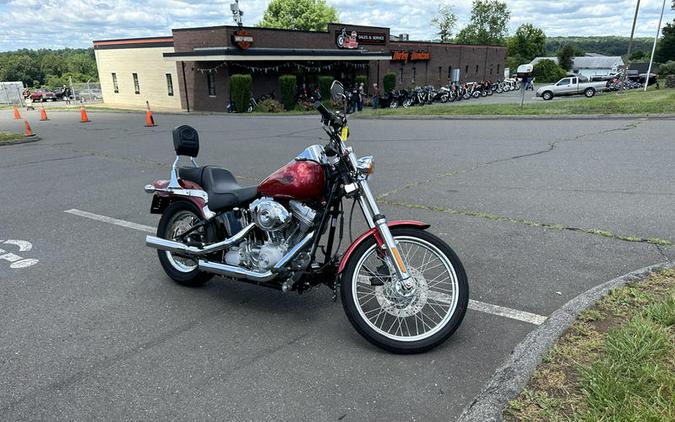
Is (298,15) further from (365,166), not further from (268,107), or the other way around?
(365,166)

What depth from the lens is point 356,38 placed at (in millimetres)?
38688

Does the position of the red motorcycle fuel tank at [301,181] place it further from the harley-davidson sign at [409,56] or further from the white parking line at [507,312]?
the harley-davidson sign at [409,56]

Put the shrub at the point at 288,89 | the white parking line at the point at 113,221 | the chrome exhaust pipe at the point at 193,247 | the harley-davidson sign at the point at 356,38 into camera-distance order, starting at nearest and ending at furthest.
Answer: the chrome exhaust pipe at the point at 193,247 → the white parking line at the point at 113,221 → the shrub at the point at 288,89 → the harley-davidson sign at the point at 356,38

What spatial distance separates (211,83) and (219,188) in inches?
1210

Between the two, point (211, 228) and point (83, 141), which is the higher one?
point (211, 228)

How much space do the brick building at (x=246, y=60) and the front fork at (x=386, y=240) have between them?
28570mm

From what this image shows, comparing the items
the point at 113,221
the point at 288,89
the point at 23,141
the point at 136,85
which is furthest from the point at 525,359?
the point at 136,85

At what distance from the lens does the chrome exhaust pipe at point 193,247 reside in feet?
12.6

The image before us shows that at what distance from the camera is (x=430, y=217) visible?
20.7 feet

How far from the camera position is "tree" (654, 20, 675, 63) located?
84375 millimetres

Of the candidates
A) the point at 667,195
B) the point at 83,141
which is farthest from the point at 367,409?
the point at 83,141

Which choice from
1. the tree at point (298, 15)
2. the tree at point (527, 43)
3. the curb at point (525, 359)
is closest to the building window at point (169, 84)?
the curb at point (525, 359)

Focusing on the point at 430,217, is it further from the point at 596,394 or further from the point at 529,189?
the point at 596,394

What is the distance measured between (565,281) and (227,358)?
3.02m
